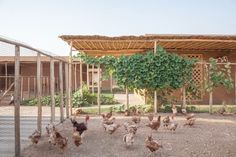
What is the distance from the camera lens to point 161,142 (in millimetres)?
8945

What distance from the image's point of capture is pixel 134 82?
14.7m

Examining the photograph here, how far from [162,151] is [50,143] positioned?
7.35 ft

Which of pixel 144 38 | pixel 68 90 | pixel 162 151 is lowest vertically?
pixel 162 151

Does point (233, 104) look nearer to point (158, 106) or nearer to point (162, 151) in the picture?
point (158, 106)

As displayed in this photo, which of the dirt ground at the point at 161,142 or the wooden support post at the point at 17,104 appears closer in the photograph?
the wooden support post at the point at 17,104

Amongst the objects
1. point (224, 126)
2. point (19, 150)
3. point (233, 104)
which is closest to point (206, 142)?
point (224, 126)

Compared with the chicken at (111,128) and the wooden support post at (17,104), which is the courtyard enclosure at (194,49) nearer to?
the chicken at (111,128)

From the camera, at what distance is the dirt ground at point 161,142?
7765 mm

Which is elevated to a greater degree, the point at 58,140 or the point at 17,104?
the point at 17,104

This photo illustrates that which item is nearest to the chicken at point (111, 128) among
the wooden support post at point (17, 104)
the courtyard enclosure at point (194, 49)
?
the wooden support post at point (17, 104)

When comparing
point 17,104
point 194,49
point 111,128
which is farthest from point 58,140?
point 194,49

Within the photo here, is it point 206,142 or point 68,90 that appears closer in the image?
point 206,142

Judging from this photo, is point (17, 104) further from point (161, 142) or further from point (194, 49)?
point (194, 49)

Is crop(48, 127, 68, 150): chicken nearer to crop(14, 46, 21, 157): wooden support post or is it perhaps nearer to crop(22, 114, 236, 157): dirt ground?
crop(22, 114, 236, 157): dirt ground
